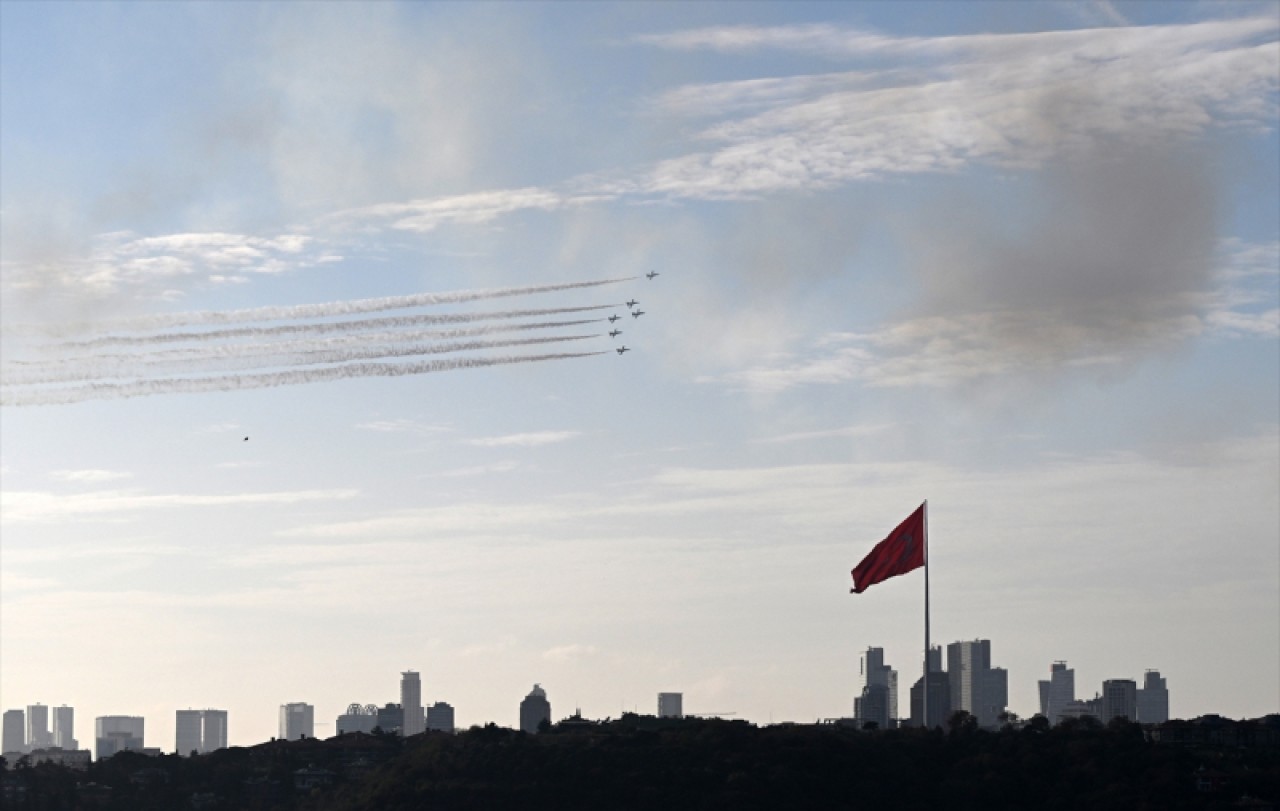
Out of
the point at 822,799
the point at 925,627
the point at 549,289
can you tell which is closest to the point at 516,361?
the point at 549,289


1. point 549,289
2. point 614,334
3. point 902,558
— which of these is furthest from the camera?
point 614,334

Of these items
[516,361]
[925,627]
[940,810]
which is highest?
[516,361]

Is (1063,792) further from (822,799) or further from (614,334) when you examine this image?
(614,334)

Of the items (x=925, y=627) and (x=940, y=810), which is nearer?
(x=925, y=627)

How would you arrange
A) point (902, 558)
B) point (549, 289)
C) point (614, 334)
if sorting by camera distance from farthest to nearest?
point (614, 334)
point (902, 558)
point (549, 289)

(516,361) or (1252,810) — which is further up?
(516,361)

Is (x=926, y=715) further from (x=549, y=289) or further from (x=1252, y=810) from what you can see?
(x=549, y=289)
